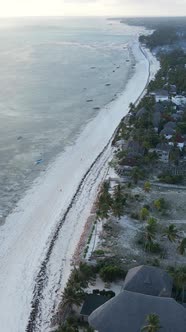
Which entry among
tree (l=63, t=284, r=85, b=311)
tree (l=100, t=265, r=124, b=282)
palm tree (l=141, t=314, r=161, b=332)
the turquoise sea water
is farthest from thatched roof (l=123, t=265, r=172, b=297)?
the turquoise sea water

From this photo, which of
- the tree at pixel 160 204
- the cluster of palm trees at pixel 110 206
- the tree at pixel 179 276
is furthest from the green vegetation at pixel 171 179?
the tree at pixel 179 276

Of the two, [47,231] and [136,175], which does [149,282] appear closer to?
[47,231]

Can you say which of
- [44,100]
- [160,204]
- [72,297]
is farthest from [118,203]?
[44,100]

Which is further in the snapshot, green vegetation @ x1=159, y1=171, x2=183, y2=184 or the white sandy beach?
green vegetation @ x1=159, y1=171, x2=183, y2=184

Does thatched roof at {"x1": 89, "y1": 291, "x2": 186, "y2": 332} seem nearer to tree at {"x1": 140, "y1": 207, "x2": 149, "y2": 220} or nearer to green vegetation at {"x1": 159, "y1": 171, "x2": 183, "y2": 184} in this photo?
tree at {"x1": 140, "y1": 207, "x2": 149, "y2": 220}

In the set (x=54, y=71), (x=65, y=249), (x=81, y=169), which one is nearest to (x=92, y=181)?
(x=81, y=169)

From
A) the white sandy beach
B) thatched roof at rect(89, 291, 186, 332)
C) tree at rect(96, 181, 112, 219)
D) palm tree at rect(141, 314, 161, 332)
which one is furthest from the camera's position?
tree at rect(96, 181, 112, 219)
